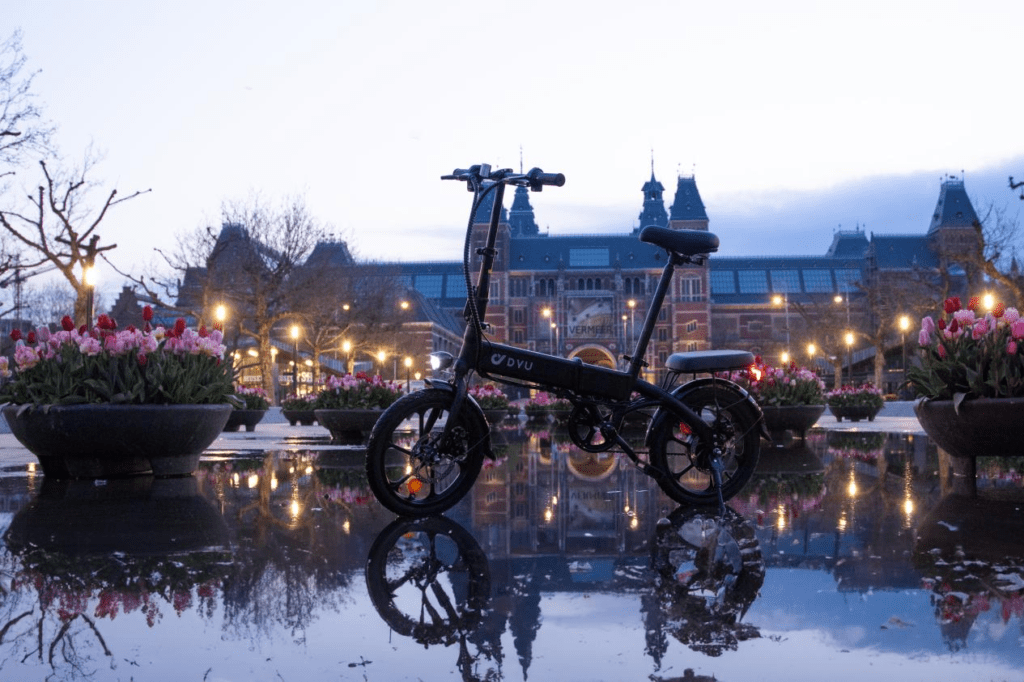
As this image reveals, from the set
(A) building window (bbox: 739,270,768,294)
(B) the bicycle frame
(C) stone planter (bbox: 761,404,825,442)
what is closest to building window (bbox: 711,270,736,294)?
(A) building window (bbox: 739,270,768,294)

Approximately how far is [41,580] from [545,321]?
93988 millimetres

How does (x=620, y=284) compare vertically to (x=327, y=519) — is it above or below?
above

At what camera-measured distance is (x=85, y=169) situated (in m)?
31.5

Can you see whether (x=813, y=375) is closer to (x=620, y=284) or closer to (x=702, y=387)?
(x=702, y=387)

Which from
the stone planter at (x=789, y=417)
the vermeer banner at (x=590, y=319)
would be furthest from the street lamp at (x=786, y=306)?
the stone planter at (x=789, y=417)

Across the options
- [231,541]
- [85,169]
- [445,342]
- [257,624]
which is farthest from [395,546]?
[445,342]

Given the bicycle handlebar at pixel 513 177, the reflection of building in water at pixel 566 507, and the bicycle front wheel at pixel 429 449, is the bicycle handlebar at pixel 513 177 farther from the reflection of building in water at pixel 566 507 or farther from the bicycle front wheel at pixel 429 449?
the reflection of building in water at pixel 566 507

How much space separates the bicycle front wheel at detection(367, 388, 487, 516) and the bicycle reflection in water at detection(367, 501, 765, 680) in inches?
13.2

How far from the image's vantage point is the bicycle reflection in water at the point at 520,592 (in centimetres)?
255

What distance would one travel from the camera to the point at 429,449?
184 inches

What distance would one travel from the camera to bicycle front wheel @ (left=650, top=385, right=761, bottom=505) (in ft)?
16.9

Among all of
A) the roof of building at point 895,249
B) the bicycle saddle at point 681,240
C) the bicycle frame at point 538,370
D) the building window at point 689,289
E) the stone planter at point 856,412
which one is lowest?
the stone planter at point 856,412

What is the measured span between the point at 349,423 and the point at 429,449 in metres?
9.33

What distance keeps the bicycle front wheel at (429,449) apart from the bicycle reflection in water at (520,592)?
0.34m
